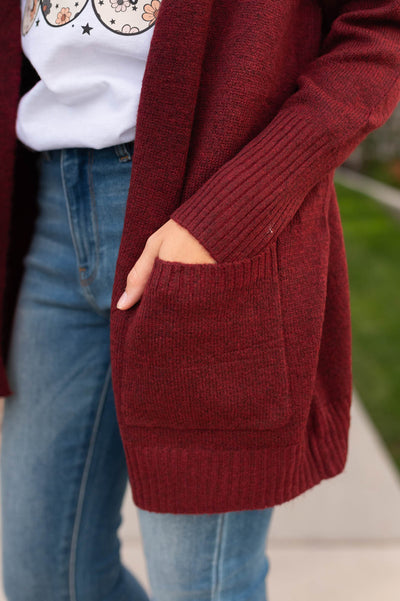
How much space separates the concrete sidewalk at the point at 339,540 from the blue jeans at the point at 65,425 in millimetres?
957

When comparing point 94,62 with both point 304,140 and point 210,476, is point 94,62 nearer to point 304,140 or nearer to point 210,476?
point 304,140

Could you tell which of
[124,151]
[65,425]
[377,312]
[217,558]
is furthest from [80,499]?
[377,312]

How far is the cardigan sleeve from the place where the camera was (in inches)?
39.1

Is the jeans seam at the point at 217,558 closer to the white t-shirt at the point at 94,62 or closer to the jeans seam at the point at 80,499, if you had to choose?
the jeans seam at the point at 80,499

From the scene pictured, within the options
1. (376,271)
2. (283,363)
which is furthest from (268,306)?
(376,271)

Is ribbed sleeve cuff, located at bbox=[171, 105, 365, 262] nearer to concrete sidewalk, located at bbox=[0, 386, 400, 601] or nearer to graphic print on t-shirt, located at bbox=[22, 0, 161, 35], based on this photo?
graphic print on t-shirt, located at bbox=[22, 0, 161, 35]

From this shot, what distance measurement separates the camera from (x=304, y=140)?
3.33 ft

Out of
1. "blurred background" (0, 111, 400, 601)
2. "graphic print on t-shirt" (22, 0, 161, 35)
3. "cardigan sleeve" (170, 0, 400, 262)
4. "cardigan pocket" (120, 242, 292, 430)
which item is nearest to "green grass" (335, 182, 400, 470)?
"blurred background" (0, 111, 400, 601)

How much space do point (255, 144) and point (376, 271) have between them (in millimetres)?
4880

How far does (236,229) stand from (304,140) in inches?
7.0

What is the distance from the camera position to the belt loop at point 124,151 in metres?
1.16

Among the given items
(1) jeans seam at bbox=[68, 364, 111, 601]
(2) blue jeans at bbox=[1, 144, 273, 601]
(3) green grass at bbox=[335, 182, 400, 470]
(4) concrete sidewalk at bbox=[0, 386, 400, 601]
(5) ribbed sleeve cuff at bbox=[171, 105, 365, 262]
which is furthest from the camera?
(3) green grass at bbox=[335, 182, 400, 470]

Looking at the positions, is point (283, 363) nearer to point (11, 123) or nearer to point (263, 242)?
point (263, 242)

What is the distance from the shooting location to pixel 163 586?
121 cm
